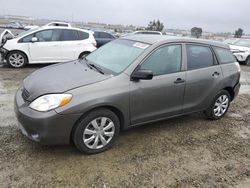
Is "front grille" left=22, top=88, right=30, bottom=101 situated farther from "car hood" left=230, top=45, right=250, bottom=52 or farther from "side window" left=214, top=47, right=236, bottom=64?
"car hood" left=230, top=45, right=250, bottom=52

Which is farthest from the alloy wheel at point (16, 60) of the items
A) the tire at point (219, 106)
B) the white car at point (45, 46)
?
the tire at point (219, 106)

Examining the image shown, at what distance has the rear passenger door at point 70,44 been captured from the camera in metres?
8.48

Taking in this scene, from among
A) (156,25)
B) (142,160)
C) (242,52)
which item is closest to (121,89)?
(142,160)

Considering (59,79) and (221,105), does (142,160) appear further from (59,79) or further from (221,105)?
(221,105)

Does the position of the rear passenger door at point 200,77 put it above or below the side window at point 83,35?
below

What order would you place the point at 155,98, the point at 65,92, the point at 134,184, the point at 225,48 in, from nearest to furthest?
the point at 134,184 → the point at 65,92 → the point at 155,98 → the point at 225,48

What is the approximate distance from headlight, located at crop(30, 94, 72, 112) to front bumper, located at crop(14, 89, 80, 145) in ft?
0.18

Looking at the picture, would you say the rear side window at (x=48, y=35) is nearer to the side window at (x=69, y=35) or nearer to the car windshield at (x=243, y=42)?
the side window at (x=69, y=35)

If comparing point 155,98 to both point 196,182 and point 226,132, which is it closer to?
point 196,182

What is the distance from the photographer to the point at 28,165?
114 inches

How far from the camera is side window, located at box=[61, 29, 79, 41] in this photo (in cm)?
851

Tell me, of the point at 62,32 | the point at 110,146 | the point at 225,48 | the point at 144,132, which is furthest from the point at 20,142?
the point at 62,32

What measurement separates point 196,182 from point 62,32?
7.30 metres

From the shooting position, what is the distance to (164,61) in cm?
363
